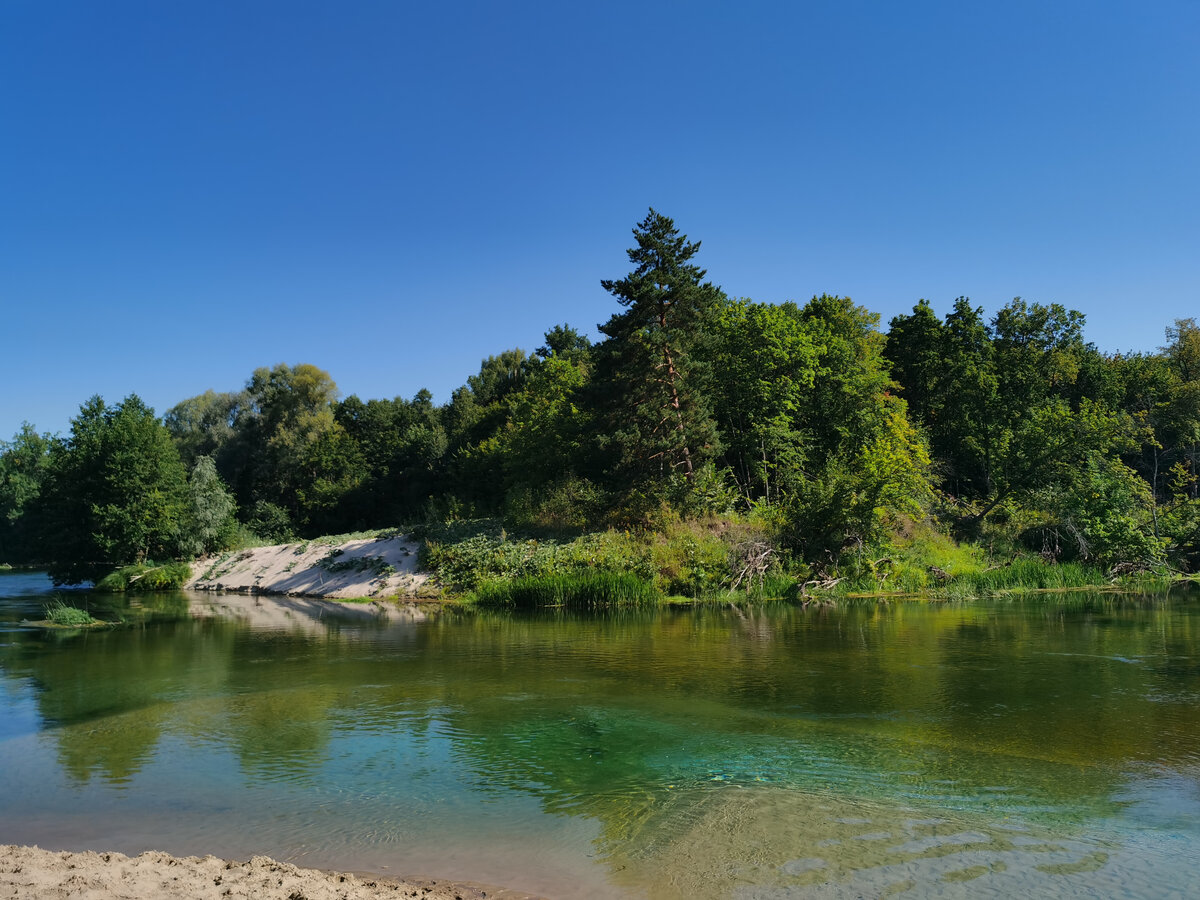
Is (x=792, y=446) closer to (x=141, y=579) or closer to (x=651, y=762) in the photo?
(x=651, y=762)

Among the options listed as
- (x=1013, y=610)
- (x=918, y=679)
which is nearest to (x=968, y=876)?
(x=918, y=679)

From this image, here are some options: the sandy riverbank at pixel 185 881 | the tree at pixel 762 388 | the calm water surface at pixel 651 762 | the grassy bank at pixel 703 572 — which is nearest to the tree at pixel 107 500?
the grassy bank at pixel 703 572

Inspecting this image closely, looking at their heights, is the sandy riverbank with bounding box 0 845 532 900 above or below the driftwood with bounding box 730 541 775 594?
below

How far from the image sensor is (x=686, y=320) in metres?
30.9

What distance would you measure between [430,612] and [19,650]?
35.9 ft

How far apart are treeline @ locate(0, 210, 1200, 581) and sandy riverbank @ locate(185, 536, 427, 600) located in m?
3.15

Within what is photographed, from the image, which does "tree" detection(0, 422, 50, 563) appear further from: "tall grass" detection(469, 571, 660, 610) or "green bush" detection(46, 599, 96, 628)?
"tall grass" detection(469, 571, 660, 610)

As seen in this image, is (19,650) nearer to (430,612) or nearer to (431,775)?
(430,612)

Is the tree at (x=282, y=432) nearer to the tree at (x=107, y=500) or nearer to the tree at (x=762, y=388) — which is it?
the tree at (x=107, y=500)

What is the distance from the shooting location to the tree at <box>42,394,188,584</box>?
35688 mm

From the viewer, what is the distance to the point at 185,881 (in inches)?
203

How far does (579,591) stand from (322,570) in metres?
13.9

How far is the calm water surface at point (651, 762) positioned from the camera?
584cm

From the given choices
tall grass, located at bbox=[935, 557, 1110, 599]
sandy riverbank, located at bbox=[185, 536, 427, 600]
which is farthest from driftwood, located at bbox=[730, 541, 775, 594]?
sandy riverbank, located at bbox=[185, 536, 427, 600]
